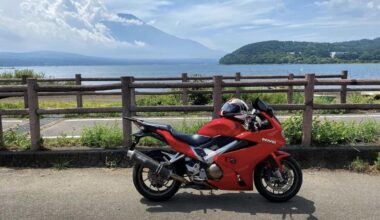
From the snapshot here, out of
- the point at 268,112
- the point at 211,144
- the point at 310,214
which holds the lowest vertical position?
the point at 310,214

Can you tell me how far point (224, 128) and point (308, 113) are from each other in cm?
235

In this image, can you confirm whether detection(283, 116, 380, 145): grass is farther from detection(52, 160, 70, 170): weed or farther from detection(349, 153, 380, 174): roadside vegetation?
detection(52, 160, 70, 170): weed

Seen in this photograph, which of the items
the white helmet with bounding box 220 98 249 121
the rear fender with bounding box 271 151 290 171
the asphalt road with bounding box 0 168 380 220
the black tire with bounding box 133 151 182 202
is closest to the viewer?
the asphalt road with bounding box 0 168 380 220

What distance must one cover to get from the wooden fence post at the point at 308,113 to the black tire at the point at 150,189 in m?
2.58

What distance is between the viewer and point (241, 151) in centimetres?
495

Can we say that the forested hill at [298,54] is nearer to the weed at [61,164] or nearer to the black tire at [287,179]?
the weed at [61,164]

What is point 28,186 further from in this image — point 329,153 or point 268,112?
point 329,153

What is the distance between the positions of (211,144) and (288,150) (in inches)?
81.3

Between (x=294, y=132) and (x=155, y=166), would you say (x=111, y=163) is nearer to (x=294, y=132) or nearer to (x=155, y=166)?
(x=155, y=166)

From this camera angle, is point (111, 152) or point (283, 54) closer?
point (111, 152)

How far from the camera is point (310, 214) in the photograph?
468cm

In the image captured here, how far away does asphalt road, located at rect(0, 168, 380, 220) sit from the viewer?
4.69m

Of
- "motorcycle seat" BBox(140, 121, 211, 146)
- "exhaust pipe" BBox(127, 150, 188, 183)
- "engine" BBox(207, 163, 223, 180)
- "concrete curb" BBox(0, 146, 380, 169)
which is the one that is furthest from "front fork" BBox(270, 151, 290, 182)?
"concrete curb" BBox(0, 146, 380, 169)

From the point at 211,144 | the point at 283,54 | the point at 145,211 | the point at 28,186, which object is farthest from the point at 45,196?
the point at 283,54
